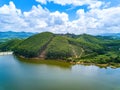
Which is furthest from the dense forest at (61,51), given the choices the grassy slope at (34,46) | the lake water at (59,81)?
the lake water at (59,81)

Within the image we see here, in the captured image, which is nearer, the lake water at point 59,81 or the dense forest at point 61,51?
the lake water at point 59,81

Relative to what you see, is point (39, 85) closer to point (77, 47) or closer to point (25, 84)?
point (25, 84)

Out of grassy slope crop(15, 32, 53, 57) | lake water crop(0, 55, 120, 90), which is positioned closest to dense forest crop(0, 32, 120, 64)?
grassy slope crop(15, 32, 53, 57)

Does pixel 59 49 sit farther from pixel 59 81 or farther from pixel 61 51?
pixel 59 81

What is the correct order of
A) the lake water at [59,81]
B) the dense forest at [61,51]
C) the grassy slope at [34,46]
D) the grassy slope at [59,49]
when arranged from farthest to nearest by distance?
Answer: the grassy slope at [34,46] < the grassy slope at [59,49] < the dense forest at [61,51] < the lake water at [59,81]

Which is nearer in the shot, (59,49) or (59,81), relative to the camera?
(59,81)

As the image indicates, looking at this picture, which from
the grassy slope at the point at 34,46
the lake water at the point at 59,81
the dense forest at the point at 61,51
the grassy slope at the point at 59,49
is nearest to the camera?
the lake water at the point at 59,81

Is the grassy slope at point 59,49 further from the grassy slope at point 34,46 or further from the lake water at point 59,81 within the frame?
the lake water at point 59,81

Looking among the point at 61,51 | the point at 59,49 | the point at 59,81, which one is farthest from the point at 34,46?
the point at 59,81

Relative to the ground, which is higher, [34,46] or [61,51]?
[34,46]

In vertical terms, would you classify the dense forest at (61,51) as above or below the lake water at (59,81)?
above

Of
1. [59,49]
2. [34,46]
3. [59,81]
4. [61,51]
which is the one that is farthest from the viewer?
[34,46]
